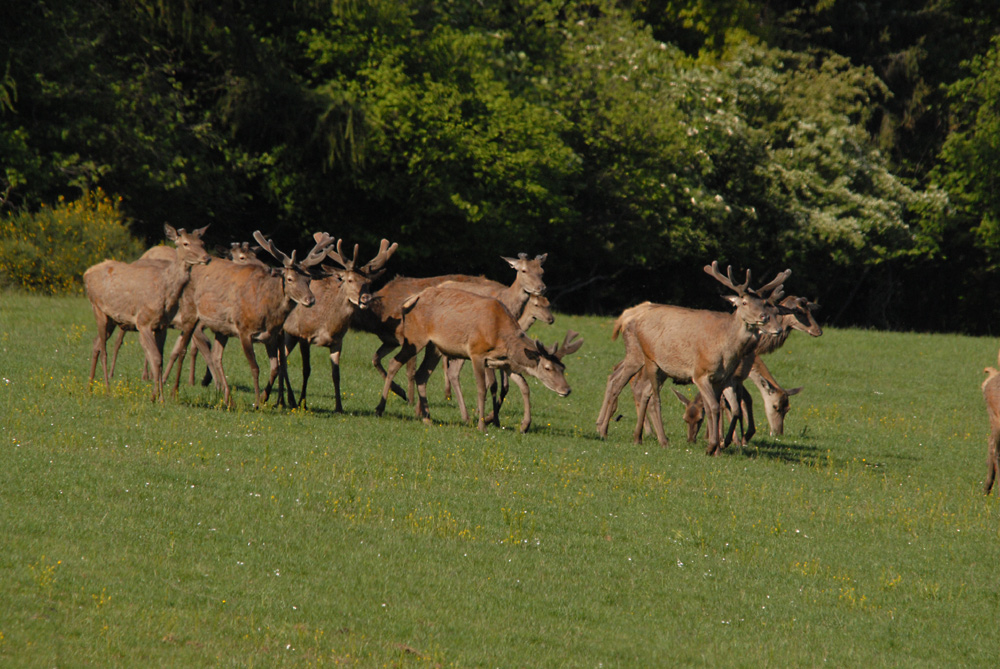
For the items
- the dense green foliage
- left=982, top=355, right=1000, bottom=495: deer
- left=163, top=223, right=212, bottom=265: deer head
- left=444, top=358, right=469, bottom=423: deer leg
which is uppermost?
the dense green foliage

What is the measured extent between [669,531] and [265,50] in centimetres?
2514

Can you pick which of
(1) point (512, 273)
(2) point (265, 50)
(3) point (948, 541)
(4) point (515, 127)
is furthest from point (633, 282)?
(3) point (948, 541)

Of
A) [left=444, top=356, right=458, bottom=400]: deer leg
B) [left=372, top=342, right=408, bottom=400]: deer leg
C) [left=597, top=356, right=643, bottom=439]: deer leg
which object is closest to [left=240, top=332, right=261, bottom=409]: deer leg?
[left=372, top=342, right=408, bottom=400]: deer leg

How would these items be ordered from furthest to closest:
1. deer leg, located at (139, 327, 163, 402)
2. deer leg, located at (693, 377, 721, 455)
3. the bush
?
the bush
deer leg, located at (693, 377, 721, 455)
deer leg, located at (139, 327, 163, 402)

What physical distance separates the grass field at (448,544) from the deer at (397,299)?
103 centimetres

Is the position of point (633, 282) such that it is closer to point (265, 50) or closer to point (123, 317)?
point (265, 50)

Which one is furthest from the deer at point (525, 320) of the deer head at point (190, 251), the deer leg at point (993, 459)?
the deer leg at point (993, 459)

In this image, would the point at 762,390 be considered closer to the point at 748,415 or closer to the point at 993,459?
the point at 748,415

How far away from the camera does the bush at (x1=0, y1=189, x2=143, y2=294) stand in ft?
95.7

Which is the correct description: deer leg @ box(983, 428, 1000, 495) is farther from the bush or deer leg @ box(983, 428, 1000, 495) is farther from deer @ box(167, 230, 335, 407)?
the bush

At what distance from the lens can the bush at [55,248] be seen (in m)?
29.2

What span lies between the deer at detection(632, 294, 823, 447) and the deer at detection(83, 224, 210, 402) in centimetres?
654

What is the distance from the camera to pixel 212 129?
115 ft

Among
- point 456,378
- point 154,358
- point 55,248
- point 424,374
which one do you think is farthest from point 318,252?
point 55,248
